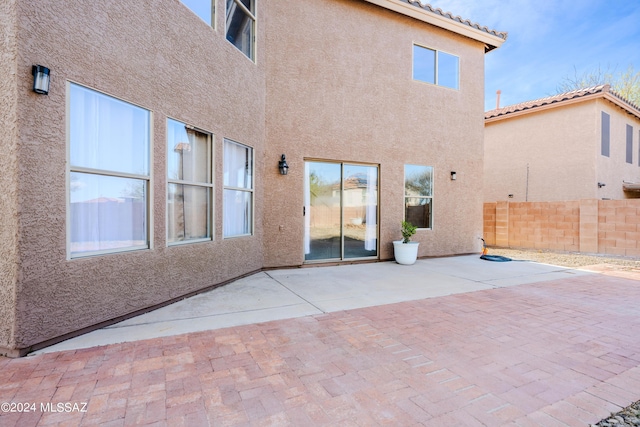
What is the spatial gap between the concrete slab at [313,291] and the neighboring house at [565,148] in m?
6.70

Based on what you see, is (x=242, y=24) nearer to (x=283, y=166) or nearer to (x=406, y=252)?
(x=283, y=166)

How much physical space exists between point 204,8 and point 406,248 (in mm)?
6667

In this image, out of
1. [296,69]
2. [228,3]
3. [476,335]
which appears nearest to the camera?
[476,335]

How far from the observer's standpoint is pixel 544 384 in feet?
8.74

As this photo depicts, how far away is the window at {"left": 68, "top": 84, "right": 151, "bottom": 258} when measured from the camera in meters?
3.55

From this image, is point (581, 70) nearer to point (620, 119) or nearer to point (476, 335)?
point (620, 119)

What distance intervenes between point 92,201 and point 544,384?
16.5 feet

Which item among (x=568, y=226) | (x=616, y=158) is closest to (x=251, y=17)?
(x=568, y=226)

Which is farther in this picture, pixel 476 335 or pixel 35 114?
pixel 476 335

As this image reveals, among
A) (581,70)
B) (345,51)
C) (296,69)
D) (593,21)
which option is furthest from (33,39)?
(581,70)

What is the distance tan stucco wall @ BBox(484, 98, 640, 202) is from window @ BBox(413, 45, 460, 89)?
254 inches

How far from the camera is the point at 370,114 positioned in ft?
27.2

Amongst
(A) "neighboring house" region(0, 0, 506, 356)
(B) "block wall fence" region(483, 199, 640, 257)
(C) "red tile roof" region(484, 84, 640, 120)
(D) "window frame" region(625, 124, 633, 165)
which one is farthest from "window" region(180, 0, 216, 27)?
(D) "window frame" region(625, 124, 633, 165)

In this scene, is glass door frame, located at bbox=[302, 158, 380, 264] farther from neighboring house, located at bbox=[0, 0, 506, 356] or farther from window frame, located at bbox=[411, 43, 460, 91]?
window frame, located at bbox=[411, 43, 460, 91]
